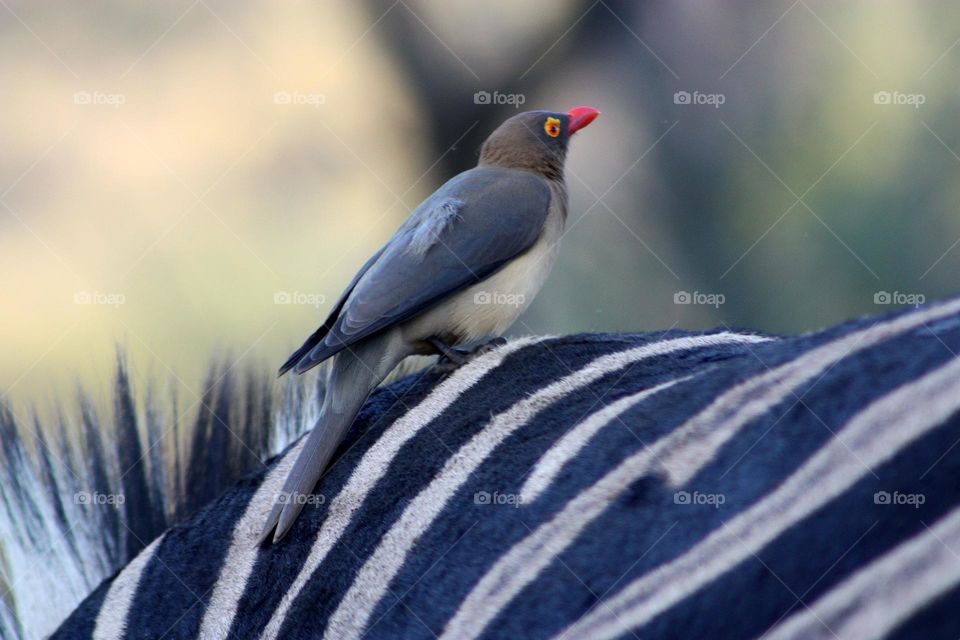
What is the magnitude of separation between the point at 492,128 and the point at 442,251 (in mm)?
310

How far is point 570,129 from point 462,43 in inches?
6.8

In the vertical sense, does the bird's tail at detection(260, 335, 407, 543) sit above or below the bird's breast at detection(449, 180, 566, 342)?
below

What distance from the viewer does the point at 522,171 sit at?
2.72ft

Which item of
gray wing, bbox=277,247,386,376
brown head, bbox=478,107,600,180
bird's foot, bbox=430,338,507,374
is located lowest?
bird's foot, bbox=430,338,507,374

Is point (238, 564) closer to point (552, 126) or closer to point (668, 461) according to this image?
point (668, 461)

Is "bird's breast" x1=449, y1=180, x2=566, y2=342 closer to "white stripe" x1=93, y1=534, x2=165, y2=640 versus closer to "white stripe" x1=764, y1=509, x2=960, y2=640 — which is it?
"white stripe" x1=93, y1=534, x2=165, y2=640

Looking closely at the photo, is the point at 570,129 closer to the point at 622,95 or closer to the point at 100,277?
the point at 622,95

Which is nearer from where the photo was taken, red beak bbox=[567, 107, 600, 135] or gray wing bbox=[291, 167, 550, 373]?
gray wing bbox=[291, 167, 550, 373]

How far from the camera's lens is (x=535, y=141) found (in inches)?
33.8

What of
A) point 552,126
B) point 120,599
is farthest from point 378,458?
point 552,126

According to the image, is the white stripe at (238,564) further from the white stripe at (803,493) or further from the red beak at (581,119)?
the red beak at (581,119)

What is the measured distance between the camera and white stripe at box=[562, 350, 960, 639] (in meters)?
0.37

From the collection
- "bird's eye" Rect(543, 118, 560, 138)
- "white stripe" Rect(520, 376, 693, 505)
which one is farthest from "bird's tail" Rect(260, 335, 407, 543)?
"bird's eye" Rect(543, 118, 560, 138)

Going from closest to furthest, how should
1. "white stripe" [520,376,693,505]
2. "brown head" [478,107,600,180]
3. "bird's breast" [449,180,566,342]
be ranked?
"white stripe" [520,376,693,505], "bird's breast" [449,180,566,342], "brown head" [478,107,600,180]
